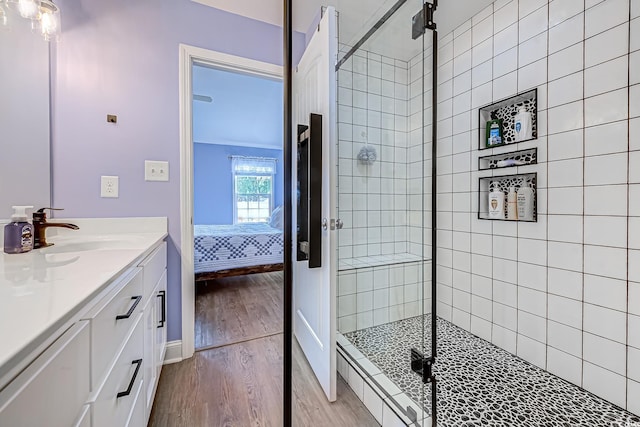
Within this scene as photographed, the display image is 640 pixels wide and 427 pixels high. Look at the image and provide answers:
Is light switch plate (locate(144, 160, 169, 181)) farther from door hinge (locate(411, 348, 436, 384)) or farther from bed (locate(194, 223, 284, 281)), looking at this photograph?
door hinge (locate(411, 348, 436, 384))

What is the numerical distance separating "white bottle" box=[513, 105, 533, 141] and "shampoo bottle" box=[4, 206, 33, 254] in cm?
260

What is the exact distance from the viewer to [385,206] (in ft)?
5.95

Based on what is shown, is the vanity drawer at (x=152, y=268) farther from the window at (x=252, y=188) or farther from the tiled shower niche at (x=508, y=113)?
the window at (x=252, y=188)

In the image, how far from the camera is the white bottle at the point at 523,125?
1.66 metres

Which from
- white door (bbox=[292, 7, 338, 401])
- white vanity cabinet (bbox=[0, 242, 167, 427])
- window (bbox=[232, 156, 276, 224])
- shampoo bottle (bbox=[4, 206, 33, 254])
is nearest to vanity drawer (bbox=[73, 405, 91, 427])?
white vanity cabinet (bbox=[0, 242, 167, 427])

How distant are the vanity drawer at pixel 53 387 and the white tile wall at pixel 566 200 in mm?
2074

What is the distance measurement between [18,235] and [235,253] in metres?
2.18

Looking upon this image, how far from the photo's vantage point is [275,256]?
11.2 ft

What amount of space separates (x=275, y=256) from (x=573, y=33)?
10.4ft

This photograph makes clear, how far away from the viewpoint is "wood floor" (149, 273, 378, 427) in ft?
4.17

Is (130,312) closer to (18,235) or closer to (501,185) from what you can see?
(18,235)

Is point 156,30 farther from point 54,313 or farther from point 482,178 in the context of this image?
point 482,178

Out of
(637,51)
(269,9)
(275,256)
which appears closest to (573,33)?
(637,51)

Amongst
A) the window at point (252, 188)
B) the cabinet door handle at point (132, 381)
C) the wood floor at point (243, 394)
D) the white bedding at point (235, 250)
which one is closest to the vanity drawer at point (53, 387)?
the cabinet door handle at point (132, 381)
